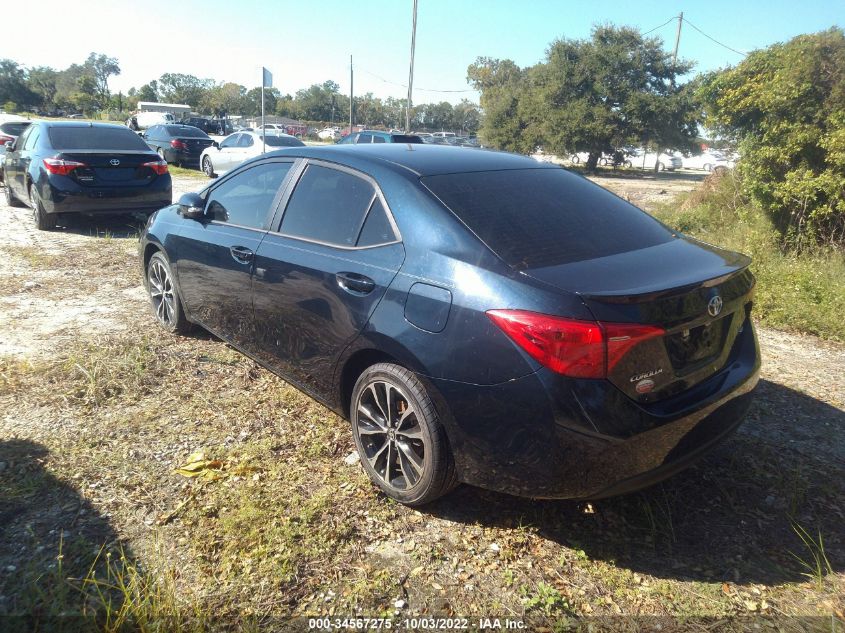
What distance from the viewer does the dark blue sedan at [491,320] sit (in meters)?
2.37

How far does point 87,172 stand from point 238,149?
943 centimetres

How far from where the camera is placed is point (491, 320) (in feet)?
8.04

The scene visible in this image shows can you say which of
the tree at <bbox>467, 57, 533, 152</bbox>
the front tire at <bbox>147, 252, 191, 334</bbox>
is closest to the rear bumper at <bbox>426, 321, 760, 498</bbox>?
the front tire at <bbox>147, 252, 191, 334</bbox>

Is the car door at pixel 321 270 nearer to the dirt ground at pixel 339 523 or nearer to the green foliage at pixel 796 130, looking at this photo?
the dirt ground at pixel 339 523

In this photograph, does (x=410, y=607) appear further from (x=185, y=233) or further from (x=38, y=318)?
(x=38, y=318)

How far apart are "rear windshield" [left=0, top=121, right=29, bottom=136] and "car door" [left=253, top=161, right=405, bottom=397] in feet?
47.5

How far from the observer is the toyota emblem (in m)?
2.64

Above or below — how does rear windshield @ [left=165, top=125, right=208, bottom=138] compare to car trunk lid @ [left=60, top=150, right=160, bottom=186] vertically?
above

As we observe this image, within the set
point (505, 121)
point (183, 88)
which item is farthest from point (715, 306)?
point (183, 88)

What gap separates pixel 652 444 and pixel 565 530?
27.3 inches

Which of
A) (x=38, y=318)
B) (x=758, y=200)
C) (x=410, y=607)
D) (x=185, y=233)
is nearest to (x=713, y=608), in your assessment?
(x=410, y=607)

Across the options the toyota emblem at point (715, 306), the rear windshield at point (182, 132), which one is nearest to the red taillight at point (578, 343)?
the toyota emblem at point (715, 306)

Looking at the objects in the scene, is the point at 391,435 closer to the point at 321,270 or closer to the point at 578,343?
the point at 321,270

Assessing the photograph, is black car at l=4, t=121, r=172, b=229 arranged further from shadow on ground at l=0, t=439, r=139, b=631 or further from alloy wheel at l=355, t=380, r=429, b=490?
alloy wheel at l=355, t=380, r=429, b=490
